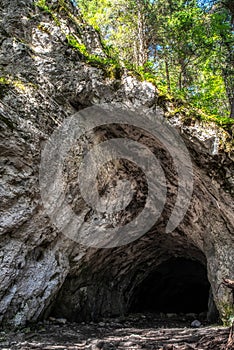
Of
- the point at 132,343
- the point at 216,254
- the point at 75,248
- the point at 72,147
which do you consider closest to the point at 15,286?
the point at 75,248

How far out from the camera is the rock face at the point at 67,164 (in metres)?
6.02

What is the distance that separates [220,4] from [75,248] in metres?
8.83

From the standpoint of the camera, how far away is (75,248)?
7469 mm

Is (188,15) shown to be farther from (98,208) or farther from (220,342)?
(220,342)

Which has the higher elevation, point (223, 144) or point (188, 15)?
point (188, 15)

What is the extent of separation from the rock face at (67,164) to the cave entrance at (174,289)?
5438 mm

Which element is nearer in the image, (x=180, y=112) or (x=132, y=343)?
(x=132, y=343)

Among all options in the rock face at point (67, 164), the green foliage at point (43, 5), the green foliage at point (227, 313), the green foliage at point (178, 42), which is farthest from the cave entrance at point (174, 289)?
the green foliage at point (43, 5)

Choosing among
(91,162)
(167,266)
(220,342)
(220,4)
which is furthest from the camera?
(167,266)

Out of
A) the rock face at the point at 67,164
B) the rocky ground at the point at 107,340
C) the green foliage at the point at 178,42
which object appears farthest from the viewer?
the green foliage at the point at 178,42

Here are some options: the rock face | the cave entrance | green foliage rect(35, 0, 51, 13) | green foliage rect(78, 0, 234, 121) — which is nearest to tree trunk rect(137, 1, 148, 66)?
green foliage rect(78, 0, 234, 121)

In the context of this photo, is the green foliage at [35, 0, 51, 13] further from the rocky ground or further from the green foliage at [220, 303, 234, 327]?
the green foliage at [220, 303, 234, 327]

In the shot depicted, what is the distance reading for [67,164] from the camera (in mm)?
6750

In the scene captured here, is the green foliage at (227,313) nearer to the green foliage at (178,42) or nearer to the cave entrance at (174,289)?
the green foliage at (178,42)
